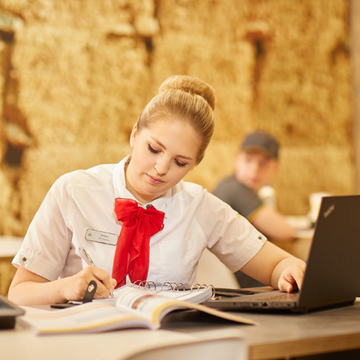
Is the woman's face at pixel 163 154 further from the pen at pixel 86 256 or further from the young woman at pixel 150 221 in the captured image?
the pen at pixel 86 256

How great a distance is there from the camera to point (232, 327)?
0.81 metres

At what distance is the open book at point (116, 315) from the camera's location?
0.73m

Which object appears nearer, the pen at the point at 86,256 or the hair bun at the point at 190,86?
the pen at the point at 86,256

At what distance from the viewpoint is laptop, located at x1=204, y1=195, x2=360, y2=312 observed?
925 millimetres

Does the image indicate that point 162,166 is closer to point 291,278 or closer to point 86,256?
point 86,256

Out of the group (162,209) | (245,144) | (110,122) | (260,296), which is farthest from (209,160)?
(260,296)

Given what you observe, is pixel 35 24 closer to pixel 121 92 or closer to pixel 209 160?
pixel 121 92

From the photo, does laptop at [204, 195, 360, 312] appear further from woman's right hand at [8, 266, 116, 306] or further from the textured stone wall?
the textured stone wall

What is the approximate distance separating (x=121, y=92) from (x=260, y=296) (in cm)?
208

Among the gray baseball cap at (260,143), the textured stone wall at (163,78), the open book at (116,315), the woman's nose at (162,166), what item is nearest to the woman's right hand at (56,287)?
the open book at (116,315)

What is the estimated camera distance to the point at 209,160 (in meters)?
3.21

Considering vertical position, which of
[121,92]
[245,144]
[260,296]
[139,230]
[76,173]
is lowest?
[260,296]

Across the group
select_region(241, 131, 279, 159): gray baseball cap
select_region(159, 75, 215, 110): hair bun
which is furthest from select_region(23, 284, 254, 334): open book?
select_region(241, 131, 279, 159): gray baseball cap

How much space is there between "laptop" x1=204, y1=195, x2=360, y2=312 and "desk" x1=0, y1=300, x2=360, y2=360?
0.14 ft
